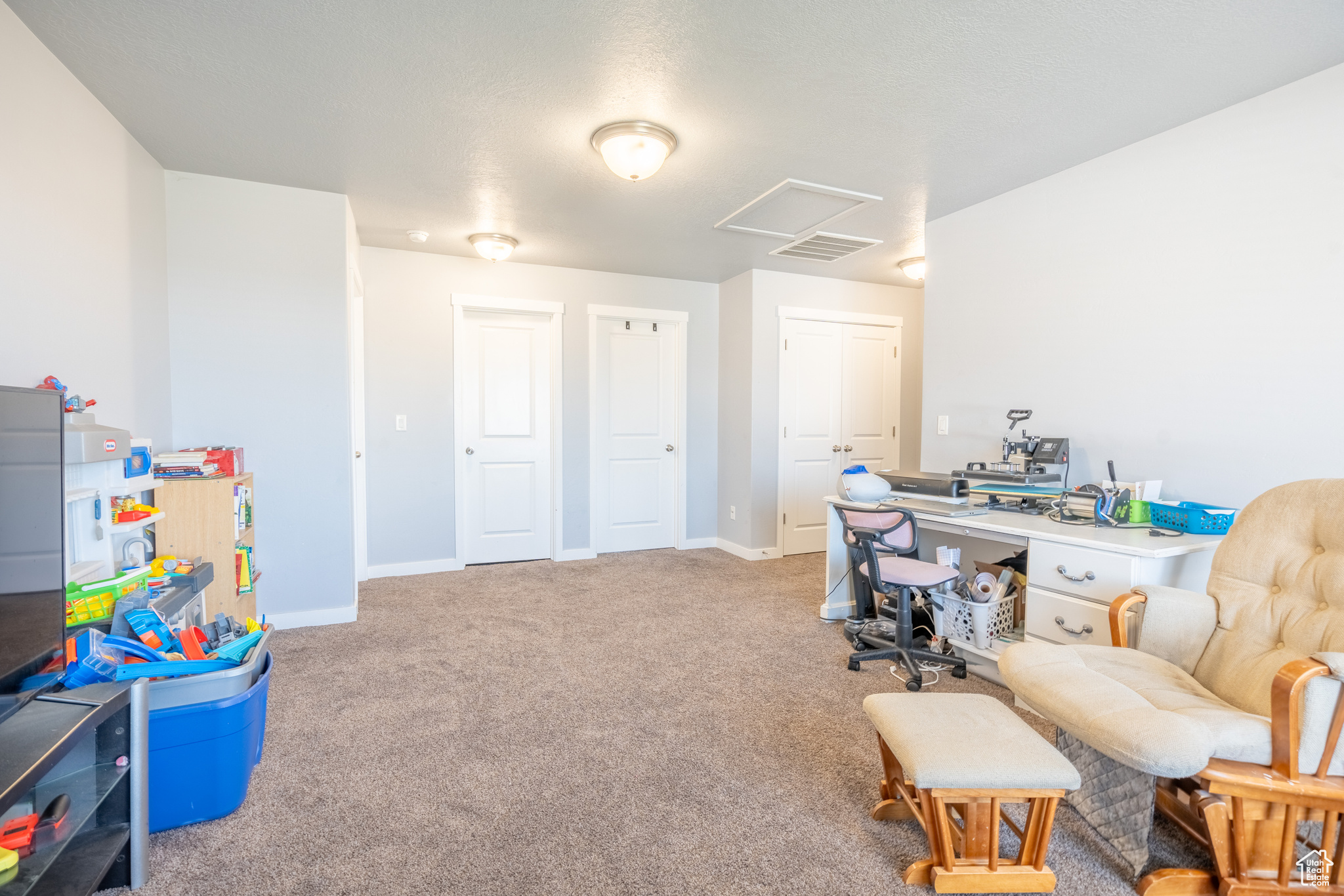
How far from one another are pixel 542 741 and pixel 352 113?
2603 mm

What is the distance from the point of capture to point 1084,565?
225 cm

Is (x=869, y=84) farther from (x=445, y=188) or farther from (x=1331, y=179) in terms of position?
(x=445, y=188)

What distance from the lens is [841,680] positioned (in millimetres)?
2701

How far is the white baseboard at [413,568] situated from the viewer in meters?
4.49

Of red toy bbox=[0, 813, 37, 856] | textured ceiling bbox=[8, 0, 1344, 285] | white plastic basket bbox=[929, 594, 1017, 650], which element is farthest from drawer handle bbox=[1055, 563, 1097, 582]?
red toy bbox=[0, 813, 37, 856]

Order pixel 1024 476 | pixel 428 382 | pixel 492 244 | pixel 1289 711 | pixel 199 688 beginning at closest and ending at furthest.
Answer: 1. pixel 1289 711
2. pixel 199 688
3. pixel 1024 476
4. pixel 492 244
5. pixel 428 382

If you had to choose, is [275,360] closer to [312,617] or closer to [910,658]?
[312,617]

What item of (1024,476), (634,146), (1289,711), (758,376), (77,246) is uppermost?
(634,146)

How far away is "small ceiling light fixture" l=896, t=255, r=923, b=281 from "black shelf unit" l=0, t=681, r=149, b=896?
4895mm

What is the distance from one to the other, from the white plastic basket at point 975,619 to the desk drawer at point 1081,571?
316mm

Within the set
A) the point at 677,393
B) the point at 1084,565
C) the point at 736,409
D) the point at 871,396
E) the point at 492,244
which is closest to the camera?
the point at 1084,565

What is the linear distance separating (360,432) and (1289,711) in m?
4.64

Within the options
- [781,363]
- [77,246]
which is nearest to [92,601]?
[77,246]

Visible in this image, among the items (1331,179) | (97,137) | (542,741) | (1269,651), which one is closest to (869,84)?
(1331,179)
